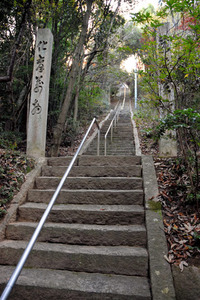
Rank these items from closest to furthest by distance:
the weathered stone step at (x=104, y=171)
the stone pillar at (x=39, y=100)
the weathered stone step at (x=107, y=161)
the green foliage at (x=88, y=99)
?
the weathered stone step at (x=104, y=171) < the weathered stone step at (x=107, y=161) < the stone pillar at (x=39, y=100) < the green foliage at (x=88, y=99)

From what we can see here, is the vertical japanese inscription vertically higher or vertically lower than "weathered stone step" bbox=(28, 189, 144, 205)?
higher

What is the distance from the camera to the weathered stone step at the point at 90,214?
2742mm

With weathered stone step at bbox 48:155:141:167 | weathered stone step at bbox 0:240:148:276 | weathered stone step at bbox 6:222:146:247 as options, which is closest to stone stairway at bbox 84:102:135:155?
weathered stone step at bbox 48:155:141:167

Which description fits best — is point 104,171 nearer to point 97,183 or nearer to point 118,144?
→ point 97,183

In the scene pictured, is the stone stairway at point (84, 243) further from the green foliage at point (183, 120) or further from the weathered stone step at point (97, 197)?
the green foliage at point (183, 120)

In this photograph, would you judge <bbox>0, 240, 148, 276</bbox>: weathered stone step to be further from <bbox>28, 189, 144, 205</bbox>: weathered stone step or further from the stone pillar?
the stone pillar

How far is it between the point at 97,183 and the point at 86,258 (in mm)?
1334

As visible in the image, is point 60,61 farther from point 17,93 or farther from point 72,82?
point 72,82

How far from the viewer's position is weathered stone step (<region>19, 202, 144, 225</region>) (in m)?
2.74

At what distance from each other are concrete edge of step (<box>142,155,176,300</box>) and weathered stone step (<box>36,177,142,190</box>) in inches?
8.9

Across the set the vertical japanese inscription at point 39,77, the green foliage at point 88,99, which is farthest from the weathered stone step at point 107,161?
the green foliage at point 88,99

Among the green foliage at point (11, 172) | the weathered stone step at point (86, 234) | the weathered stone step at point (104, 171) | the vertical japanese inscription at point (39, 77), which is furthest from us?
the vertical japanese inscription at point (39, 77)

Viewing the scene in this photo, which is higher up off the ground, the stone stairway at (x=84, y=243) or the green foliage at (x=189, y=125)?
the green foliage at (x=189, y=125)

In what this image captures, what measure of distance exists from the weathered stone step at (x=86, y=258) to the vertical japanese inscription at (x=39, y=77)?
3.31m
